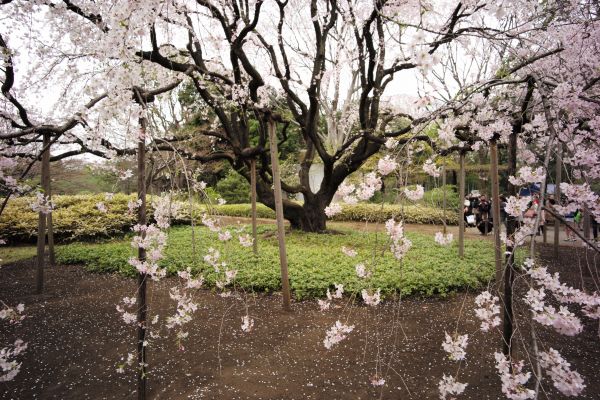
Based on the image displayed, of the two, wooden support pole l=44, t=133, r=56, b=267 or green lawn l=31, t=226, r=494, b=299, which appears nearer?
green lawn l=31, t=226, r=494, b=299

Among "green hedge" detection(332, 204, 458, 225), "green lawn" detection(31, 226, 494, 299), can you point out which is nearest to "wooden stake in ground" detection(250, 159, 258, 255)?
"green lawn" detection(31, 226, 494, 299)

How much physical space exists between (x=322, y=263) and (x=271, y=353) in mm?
2705

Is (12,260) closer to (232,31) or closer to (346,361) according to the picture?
(232,31)

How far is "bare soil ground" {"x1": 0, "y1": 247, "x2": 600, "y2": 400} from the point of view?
8.96 ft

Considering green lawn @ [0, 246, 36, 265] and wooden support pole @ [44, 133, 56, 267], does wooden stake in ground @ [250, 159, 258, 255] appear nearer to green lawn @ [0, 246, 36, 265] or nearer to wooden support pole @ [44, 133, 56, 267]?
wooden support pole @ [44, 133, 56, 267]

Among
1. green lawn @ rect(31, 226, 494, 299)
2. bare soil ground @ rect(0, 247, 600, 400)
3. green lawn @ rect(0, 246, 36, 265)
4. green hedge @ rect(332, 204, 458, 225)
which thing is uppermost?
green hedge @ rect(332, 204, 458, 225)

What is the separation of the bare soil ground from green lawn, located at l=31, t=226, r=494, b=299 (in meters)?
0.30

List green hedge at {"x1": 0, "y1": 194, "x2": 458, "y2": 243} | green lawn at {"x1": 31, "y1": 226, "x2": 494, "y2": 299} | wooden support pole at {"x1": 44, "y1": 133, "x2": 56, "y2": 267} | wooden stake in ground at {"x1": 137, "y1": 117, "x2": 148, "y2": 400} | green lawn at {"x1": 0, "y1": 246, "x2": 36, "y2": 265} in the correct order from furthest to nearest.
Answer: green hedge at {"x1": 0, "y1": 194, "x2": 458, "y2": 243} → green lawn at {"x1": 0, "y1": 246, "x2": 36, "y2": 265} → wooden support pole at {"x1": 44, "y1": 133, "x2": 56, "y2": 267} → green lawn at {"x1": 31, "y1": 226, "x2": 494, "y2": 299} → wooden stake in ground at {"x1": 137, "y1": 117, "x2": 148, "y2": 400}

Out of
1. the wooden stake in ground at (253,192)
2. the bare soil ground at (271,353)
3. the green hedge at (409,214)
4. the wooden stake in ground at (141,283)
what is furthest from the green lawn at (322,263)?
the green hedge at (409,214)

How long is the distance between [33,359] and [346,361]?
303 cm

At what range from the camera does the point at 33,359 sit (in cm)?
332

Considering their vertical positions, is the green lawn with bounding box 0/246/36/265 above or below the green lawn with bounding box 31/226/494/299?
below

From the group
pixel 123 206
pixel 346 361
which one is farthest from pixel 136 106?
pixel 123 206

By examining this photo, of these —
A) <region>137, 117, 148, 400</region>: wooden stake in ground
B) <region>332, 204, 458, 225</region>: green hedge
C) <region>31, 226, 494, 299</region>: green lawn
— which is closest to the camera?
<region>137, 117, 148, 400</region>: wooden stake in ground
